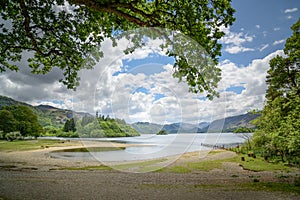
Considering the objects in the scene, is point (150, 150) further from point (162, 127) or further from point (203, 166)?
point (162, 127)

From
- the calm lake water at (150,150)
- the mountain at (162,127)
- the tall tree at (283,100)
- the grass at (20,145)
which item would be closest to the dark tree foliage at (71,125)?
the calm lake water at (150,150)

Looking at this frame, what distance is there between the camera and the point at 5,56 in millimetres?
11000

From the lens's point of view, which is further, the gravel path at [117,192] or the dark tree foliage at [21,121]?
the dark tree foliage at [21,121]

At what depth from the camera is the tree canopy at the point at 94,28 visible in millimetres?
7352

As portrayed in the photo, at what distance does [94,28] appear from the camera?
32.4 feet

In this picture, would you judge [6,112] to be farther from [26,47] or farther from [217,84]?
[217,84]

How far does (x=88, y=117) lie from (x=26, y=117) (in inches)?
2582

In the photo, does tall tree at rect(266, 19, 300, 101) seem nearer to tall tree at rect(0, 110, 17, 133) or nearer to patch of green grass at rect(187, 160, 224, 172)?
patch of green grass at rect(187, 160, 224, 172)

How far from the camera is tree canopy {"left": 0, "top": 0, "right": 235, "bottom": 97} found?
7352 mm

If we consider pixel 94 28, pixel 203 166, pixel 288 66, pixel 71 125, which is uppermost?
pixel 288 66

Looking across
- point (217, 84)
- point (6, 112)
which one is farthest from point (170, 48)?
point (6, 112)

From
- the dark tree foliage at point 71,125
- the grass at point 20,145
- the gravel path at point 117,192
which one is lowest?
the grass at point 20,145

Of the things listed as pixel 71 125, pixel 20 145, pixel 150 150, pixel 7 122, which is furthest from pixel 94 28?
pixel 7 122

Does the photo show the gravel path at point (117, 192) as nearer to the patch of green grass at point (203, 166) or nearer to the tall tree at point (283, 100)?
the patch of green grass at point (203, 166)
